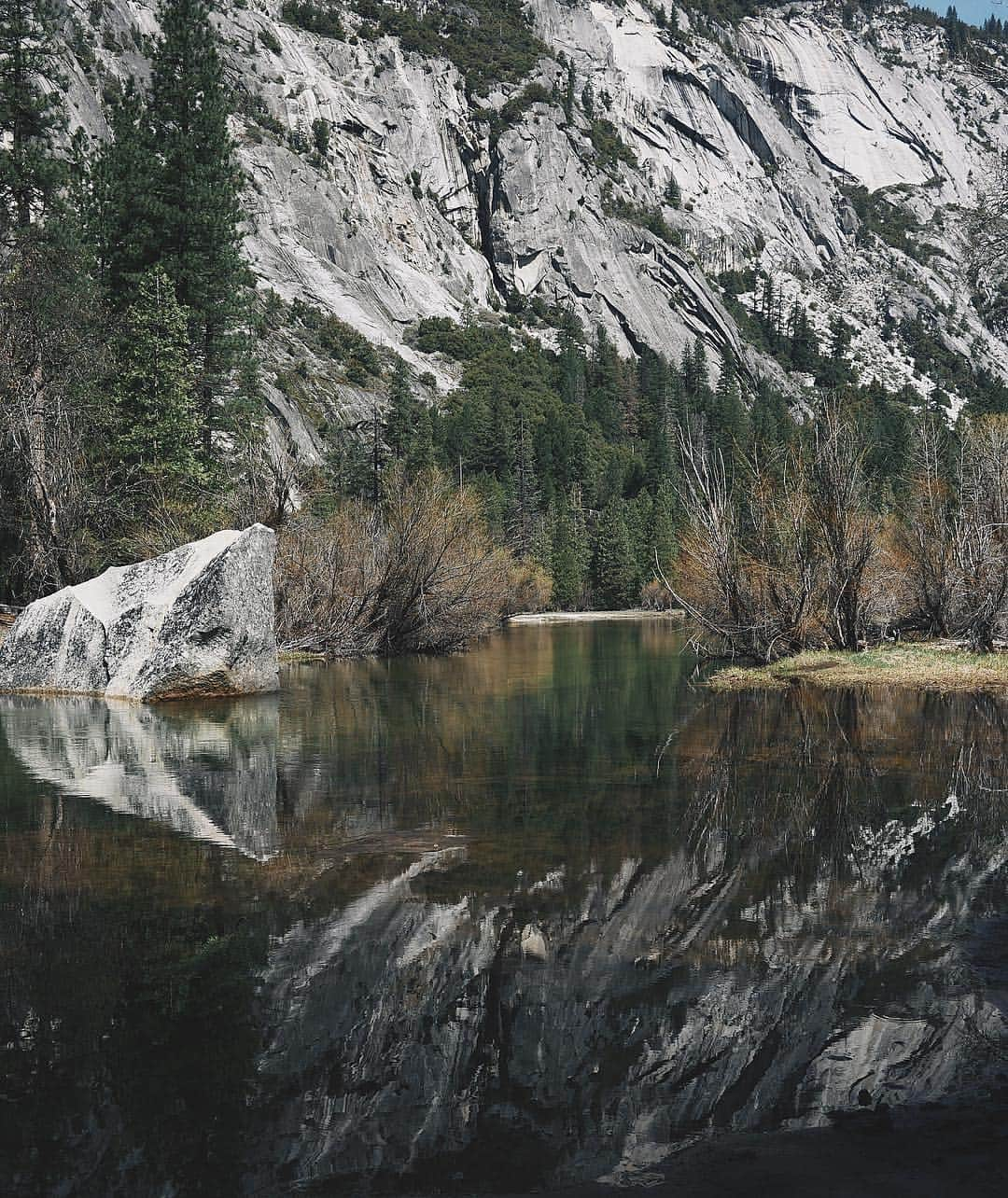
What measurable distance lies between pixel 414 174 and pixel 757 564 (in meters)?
158

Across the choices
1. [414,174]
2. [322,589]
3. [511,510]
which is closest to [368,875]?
[322,589]

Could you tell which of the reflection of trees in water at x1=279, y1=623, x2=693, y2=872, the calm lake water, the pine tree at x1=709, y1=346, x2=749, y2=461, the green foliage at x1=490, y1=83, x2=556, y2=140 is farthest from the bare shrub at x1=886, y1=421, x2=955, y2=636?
the green foliage at x1=490, y1=83, x2=556, y2=140

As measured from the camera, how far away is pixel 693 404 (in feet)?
511

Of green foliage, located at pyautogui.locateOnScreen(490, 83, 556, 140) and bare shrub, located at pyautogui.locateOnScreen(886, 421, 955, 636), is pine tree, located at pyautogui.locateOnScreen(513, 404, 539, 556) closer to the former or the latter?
bare shrub, located at pyautogui.locateOnScreen(886, 421, 955, 636)

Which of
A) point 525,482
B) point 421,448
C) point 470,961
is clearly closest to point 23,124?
point 470,961

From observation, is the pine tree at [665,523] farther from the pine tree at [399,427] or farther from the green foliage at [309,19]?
the green foliage at [309,19]

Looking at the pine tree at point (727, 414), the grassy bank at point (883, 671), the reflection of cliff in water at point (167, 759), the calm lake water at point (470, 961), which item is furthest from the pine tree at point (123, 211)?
the pine tree at point (727, 414)

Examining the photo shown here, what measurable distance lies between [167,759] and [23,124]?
3235 cm

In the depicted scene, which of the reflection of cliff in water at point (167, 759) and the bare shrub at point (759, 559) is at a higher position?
the bare shrub at point (759, 559)

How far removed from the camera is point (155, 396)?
3597 centimetres

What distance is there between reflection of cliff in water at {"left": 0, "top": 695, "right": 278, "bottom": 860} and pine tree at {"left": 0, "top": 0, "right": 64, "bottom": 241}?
22405mm

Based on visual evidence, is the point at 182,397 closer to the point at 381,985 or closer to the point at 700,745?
the point at 700,745

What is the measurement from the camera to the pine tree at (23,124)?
37094mm

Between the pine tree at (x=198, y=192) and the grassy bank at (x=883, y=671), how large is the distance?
22426mm
